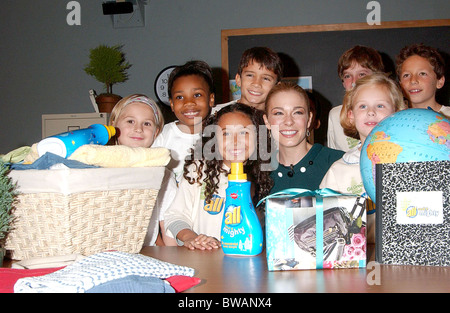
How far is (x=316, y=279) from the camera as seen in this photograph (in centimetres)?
73

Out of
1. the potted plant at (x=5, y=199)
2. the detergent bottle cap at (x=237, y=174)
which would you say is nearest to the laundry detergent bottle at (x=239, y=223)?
the detergent bottle cap at (x=237, y=174)

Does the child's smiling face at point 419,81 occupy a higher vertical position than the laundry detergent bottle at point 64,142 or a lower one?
higher

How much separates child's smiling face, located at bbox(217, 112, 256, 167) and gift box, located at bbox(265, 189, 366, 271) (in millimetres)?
667

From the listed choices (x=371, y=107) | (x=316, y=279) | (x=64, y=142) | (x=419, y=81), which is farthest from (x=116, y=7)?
(x=316, y=279)

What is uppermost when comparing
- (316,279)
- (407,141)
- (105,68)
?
(105,68)

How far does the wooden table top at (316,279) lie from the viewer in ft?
2.20

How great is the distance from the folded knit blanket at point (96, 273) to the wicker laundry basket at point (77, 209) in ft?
0.40

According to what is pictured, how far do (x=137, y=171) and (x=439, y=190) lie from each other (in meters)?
0.58

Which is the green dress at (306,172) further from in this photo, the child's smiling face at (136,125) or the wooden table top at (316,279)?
the wooden table top at (316,279)

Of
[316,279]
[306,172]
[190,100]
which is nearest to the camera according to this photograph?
[316,279]

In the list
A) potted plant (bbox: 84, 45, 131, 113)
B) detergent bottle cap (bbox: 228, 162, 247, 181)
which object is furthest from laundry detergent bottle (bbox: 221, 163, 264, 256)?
potted plant (bbox: 84, 45, 131, 113)

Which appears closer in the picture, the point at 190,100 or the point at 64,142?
the point at 64,142

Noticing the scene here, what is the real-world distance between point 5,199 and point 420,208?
765mm

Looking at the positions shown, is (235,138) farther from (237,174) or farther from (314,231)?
(314,231)
